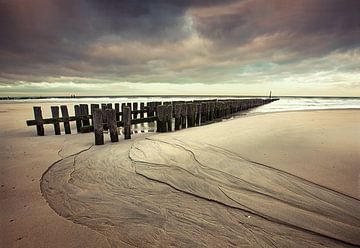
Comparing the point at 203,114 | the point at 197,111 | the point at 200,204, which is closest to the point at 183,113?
the point at 197,111

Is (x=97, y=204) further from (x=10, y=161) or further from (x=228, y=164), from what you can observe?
(x=10, y=161)

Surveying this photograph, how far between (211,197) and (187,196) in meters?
0.34

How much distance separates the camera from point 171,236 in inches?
80.7

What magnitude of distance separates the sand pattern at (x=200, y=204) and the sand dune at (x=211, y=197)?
1 centimetres

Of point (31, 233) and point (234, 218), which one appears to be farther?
point (234, 218)

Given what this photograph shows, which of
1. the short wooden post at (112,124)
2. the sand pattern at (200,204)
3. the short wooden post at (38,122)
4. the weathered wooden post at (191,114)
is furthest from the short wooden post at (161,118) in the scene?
the short wooden post at (38,122)

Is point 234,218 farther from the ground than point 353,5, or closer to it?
closer to it

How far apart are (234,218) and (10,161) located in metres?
4.84

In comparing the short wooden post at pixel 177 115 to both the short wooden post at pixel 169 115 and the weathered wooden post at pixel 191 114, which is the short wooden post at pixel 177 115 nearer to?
the short wooden post at pixel 169 115

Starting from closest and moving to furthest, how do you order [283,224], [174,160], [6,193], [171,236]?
[171,236]
[283,224]
[6,193]
[174,160]

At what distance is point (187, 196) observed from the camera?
2.85 metres

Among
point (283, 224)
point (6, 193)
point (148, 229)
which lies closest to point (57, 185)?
point (6, 193)

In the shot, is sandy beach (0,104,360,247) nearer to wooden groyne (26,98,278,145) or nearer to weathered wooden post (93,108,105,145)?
weathered wooden post (93,108,105,145)

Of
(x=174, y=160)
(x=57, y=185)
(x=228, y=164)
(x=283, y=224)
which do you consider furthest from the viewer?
(x=174, y=160)
